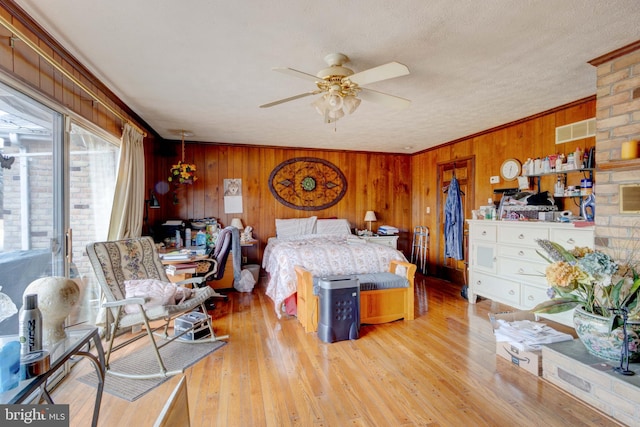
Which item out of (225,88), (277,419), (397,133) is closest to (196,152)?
(225,88)

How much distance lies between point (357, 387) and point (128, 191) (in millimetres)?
2845

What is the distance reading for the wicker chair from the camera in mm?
2168

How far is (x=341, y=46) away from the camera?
2.06 m

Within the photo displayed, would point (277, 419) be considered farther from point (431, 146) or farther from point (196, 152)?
point (431, 146)

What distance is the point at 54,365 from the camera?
1.08m

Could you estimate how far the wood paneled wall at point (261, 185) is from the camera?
5.00 m

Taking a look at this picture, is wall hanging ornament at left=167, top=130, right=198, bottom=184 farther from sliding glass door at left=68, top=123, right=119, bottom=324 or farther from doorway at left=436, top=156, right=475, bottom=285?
doorway at left=436, top=156, right=475, bottom=285

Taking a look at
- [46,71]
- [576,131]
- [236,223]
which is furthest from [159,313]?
[576,131]

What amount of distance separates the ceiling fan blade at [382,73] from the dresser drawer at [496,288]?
2767 mm

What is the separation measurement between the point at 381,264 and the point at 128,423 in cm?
272

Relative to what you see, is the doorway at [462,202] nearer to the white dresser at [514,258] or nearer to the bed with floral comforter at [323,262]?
the white dresser at [514,258]

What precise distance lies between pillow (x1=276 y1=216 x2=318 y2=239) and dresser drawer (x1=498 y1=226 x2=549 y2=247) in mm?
2921

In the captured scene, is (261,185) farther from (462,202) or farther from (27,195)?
(27,195)

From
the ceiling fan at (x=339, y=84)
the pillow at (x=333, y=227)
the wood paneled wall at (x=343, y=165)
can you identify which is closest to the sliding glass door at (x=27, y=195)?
the wood paneled wall at (x=343, y=165)
